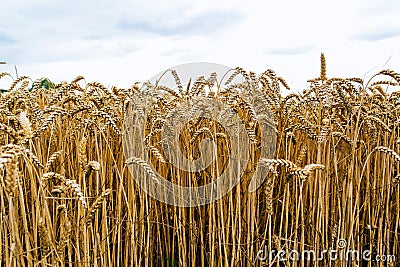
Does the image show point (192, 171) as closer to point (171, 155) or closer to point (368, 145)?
point (171, 155)

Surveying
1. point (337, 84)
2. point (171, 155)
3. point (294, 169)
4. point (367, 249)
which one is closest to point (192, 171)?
point (171, 155)

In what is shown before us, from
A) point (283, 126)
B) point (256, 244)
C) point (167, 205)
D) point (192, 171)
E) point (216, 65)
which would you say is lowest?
point (256, 244)

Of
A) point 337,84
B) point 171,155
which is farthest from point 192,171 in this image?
point 337,84

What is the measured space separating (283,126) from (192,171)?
1.25ft

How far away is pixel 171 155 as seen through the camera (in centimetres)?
152

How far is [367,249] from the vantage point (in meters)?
1.80

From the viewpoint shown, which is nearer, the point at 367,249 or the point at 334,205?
the point at 334,205

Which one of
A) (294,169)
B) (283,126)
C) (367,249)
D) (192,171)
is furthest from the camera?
(367,249)

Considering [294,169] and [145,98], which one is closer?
[294,169]

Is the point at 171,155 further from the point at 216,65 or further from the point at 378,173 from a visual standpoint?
the point at 378,173

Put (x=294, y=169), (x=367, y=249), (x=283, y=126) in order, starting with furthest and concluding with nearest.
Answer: (x=367, y=249), (x=283, y=126), (x=294, y=169)

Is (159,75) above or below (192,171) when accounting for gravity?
above

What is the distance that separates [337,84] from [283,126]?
288 mm

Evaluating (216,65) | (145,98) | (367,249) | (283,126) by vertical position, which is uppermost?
(216,65)
